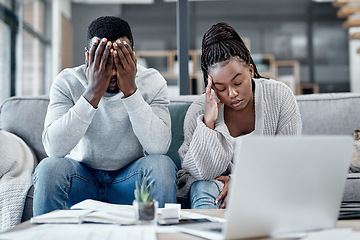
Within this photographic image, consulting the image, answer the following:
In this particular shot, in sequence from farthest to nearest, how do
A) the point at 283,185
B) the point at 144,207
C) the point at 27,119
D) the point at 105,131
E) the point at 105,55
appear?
the point at 27,119 < the point at 105,131 < the point at 105,55 < the point at 144,207 < the point at 283,185

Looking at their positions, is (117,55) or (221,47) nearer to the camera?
(117,55)

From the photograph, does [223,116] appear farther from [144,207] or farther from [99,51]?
[144,207]

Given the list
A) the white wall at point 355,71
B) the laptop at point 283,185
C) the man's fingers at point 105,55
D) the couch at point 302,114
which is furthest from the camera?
the white wall at point 355,71

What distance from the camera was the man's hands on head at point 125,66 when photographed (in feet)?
4.83

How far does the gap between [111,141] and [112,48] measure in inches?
13.1

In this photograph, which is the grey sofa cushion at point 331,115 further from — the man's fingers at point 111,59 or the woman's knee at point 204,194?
the man's fingers at point 111,59

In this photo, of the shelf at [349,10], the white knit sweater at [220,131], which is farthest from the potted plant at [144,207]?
the shelf at [349,10]

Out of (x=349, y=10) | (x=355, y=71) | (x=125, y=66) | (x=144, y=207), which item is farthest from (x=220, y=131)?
(x=355, y=71)

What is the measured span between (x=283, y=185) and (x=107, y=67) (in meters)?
0.89

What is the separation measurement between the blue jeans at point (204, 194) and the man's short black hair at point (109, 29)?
566mm

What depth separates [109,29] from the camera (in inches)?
60.1

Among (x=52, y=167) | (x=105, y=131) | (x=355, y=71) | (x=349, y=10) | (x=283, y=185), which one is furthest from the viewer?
(x=355, y=71)

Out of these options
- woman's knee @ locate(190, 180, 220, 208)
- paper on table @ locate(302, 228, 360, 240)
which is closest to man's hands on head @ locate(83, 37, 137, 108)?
woman's knee @ locate(190, 180, 220, 208)

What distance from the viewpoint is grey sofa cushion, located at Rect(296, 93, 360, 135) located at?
1996mm
